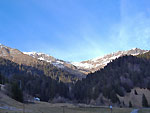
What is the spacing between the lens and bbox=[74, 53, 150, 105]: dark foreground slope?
150 meters

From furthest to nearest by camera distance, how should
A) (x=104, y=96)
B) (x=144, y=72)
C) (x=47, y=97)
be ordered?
(x=144, y=72) → (x=47, y=97) → (x=104, y=96)

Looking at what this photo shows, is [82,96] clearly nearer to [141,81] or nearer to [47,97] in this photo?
[47,97]

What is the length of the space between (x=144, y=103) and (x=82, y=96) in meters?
68.3

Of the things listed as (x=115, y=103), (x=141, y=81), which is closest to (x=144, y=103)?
(x=115, y=103)

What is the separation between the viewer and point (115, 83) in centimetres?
16362

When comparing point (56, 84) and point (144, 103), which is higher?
point (56, 84)

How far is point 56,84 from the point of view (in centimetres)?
17600

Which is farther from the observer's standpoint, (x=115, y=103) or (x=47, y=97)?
(x=47, y=97)

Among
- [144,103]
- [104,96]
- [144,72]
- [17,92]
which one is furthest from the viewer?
[144,72]

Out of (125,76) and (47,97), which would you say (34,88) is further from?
(125,76)

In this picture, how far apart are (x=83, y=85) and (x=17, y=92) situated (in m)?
118

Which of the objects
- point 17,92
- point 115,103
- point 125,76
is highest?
point 125,76

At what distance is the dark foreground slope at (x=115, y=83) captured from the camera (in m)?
150

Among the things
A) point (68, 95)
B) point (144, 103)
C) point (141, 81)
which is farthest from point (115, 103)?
point (68, 95)
